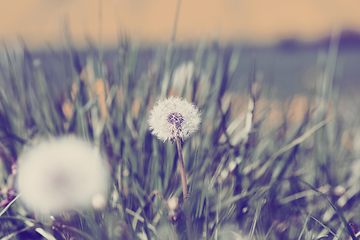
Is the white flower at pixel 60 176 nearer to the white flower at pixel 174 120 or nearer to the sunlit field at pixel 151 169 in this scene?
the sunlit field at pixel 151 169

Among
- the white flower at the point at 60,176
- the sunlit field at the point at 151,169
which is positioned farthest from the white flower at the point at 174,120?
the white flower at the point at 60,176

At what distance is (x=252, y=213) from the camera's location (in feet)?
1.33

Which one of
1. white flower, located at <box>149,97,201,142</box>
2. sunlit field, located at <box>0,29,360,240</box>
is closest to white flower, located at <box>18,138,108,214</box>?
sunlit field, located at <box>0,29,360,240</box>

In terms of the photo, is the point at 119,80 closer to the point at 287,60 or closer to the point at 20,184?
the point at 20,184

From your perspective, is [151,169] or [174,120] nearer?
[174,120]

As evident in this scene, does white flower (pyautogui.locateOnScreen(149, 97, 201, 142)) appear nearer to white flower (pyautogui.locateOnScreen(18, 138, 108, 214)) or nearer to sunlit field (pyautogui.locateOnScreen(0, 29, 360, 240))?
sunlit field (pyautogui.locateOnScreen(0, 29, 360, 240))

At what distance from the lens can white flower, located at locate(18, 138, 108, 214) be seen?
39 centimetres

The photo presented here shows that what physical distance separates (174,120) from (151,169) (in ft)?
0.50

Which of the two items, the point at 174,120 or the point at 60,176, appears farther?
the point at 60,176

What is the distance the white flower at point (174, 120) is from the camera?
30cm

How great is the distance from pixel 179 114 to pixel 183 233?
0.14 m

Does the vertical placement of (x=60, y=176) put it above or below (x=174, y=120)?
below

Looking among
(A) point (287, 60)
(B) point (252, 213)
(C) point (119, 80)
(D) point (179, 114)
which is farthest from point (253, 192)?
(A) point (287, 60)

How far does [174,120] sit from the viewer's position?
0.31 meters
